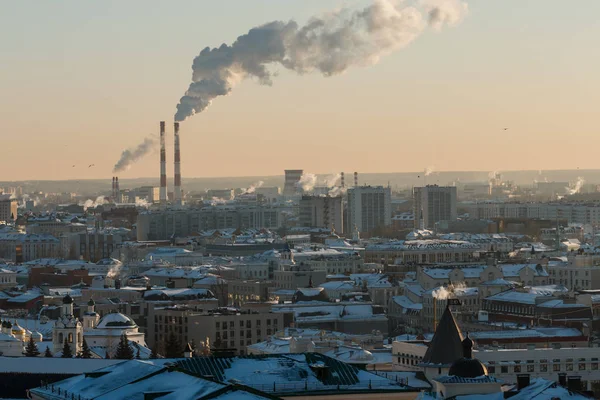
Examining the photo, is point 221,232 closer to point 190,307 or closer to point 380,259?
point 380,259

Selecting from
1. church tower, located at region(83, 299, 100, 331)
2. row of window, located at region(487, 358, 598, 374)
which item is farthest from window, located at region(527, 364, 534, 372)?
church tower, located at region(83, 299, 100, 331)

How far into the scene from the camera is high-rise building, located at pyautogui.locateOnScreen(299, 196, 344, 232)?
178125 millimetres

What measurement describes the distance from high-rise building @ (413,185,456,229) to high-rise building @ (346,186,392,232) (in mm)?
3207

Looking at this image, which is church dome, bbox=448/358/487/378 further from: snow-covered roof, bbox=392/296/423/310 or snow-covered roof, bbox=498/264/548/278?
snow-covered roof, bbox=498/264/548/278

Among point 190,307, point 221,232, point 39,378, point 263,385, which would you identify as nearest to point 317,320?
point 190,307

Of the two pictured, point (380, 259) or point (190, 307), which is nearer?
point (190, 307)

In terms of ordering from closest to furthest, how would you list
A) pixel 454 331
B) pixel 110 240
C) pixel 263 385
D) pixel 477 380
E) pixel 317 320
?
pixel 477 380
pixel 263 385
pixel 454 331
pixel 317 320
pixel 110 240

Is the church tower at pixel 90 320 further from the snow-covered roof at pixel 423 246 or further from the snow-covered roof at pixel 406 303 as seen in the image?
the snow-covered roof at pixel 423 246

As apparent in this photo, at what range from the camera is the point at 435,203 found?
194m

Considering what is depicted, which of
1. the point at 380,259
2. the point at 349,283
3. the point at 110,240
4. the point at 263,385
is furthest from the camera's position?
the point at 110,240

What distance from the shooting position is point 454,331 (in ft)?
134

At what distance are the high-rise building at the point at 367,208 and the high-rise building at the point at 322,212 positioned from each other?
272 centimetres

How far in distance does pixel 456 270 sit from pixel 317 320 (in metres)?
18.5

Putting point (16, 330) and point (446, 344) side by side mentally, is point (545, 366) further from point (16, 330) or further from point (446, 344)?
point (446, 344)
